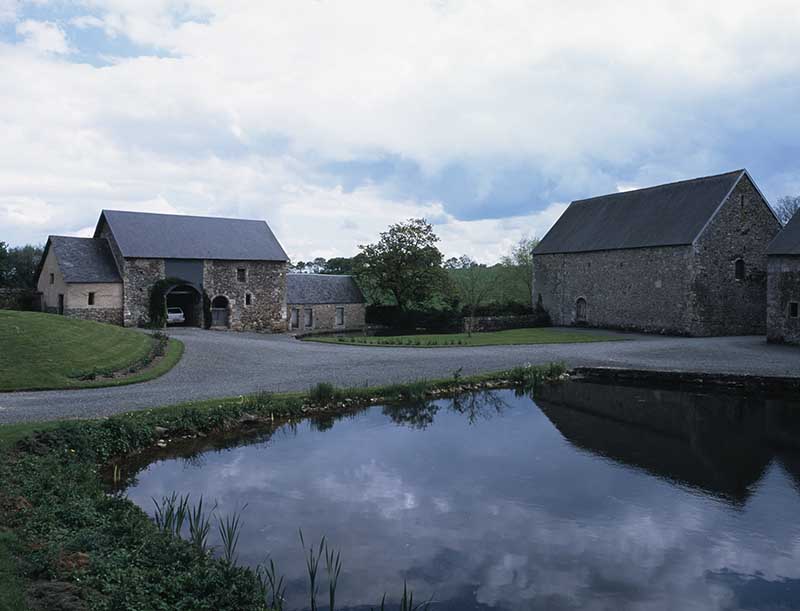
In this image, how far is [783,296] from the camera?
1013 inches

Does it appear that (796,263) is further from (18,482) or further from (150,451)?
(18,482)

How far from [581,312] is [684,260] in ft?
25.0

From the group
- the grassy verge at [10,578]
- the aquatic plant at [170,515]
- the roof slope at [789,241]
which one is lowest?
the aquatic plant at [170,515]

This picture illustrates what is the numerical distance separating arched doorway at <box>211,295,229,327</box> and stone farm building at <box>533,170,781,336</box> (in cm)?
2113

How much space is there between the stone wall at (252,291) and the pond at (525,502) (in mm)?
24022

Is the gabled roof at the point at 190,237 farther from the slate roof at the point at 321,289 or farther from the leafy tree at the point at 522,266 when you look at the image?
the leafy tree at the point at 522,266

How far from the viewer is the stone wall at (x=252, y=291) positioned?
35656 millimetres

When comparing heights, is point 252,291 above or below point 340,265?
below

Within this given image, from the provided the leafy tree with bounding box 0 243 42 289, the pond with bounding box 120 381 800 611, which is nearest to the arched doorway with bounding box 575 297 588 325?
the pond with bounding box 120 381 800 611

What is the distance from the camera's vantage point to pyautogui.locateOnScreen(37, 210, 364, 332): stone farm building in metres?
31.8

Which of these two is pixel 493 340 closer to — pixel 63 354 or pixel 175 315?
pixel 63 354

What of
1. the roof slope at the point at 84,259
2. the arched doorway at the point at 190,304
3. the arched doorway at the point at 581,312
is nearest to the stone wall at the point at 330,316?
the arched doorway at the point at 190,304

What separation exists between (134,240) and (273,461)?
88.6 ft

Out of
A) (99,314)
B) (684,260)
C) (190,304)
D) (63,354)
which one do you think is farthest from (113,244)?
(684,260)
